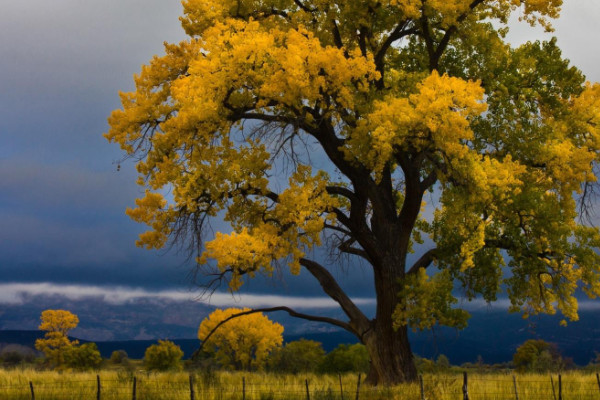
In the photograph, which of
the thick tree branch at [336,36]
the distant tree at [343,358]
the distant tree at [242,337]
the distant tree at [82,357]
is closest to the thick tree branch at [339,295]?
the thick tree branch at [336,36]

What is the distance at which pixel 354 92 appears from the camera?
703 inches

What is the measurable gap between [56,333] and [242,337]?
25.4 meters

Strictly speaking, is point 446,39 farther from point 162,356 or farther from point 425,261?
point 162,356

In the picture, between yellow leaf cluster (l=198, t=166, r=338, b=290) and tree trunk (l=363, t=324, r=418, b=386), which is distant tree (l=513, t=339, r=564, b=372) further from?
yellow leaf cluster (l=198, t=166, r=338, b=290)

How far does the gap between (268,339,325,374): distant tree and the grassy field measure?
40.0 metres

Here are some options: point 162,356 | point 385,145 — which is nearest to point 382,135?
point 385,145

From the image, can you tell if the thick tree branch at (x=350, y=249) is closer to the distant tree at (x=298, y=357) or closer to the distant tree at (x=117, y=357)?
the distant tree at (x=298, y=357)

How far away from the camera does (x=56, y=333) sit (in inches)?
2751

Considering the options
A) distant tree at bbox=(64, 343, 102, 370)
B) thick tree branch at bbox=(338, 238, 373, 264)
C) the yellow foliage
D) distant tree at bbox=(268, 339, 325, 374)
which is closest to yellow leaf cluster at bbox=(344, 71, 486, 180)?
the yellow foliage

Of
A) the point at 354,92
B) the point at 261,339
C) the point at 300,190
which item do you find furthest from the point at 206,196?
the point at 261,339

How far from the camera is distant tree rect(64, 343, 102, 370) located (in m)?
67.9

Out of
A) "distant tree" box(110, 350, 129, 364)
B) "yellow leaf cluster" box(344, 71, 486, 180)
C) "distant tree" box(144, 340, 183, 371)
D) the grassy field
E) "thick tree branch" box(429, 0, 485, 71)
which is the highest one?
"thick tree branch" box(429, 0, 485, 71)

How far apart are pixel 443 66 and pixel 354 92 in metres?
5.26

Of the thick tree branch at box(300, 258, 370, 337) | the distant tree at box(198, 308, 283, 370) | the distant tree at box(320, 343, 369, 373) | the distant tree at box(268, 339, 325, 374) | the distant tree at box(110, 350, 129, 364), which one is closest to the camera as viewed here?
the thick tree branch at box(300, 258, 370, 337)
